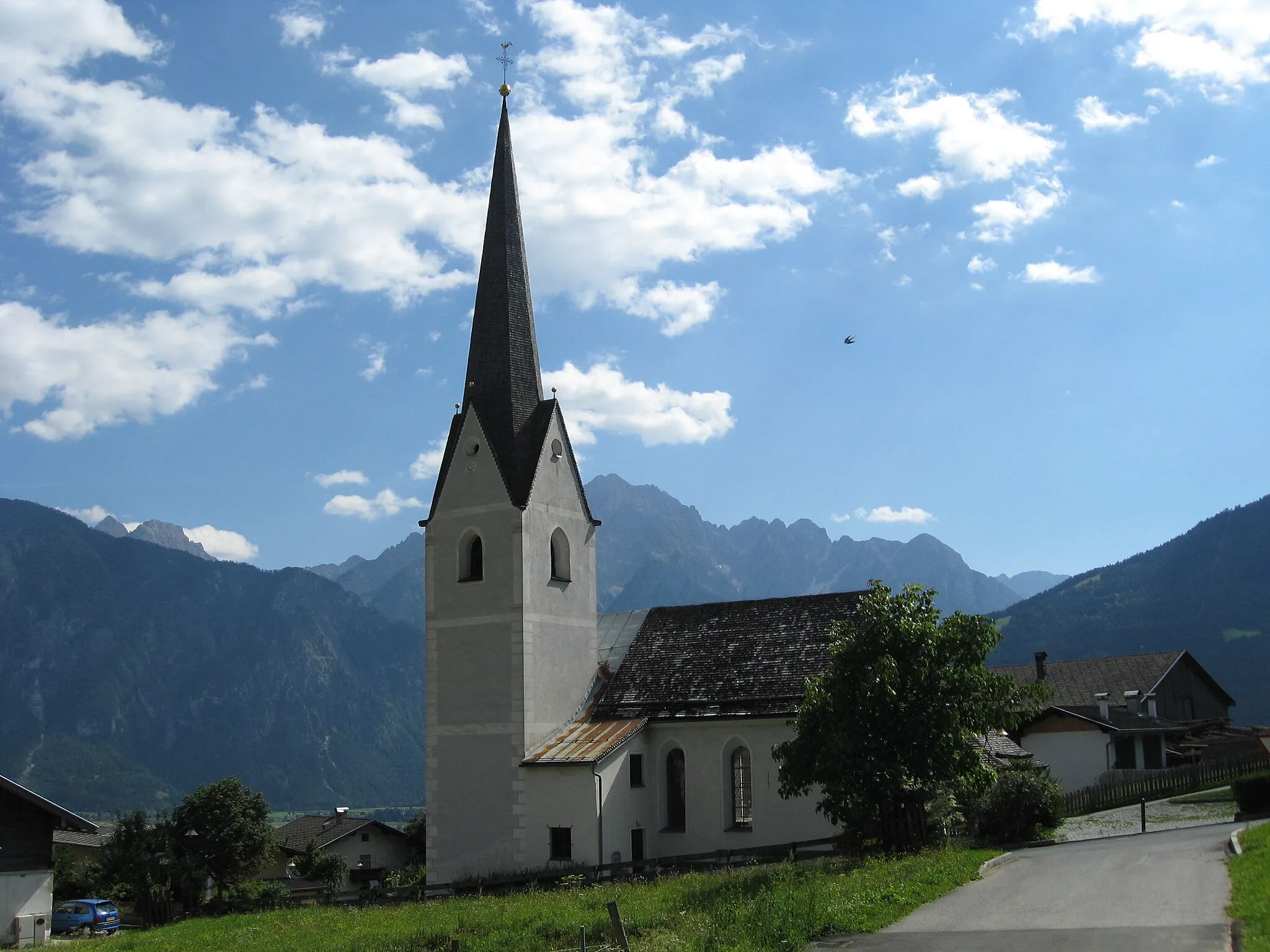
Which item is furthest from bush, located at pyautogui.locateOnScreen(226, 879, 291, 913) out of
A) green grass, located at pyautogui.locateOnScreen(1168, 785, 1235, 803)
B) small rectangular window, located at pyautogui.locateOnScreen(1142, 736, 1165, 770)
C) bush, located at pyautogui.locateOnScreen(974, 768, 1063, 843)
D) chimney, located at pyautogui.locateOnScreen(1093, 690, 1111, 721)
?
small rectangular window, located at pyautogui.locateOnScreen(1142, 736, 1165, 770)

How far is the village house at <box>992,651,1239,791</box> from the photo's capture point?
5209 centimetres

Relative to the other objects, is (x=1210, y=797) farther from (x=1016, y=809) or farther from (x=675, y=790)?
(x=675, y=790)

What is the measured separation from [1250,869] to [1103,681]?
5316cm

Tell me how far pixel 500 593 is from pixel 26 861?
612 inches

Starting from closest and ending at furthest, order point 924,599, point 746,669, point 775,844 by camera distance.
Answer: point 924,599 < point 775,844 < point 746,669

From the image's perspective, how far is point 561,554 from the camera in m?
38.9

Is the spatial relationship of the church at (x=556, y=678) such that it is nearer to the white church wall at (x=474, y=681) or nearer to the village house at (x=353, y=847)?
the white church wall at (x=474, y=681)

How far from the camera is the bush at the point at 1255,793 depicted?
31.2 metres

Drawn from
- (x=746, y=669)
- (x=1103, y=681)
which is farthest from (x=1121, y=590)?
(x=746, y=669)

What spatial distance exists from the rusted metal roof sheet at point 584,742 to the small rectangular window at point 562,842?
6.38ft

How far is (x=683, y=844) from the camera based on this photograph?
35469mm

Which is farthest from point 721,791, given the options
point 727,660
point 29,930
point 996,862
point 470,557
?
point 29,930

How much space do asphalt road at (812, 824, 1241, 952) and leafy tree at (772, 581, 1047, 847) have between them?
2882mm

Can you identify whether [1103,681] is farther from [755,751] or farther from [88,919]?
[88,919]
